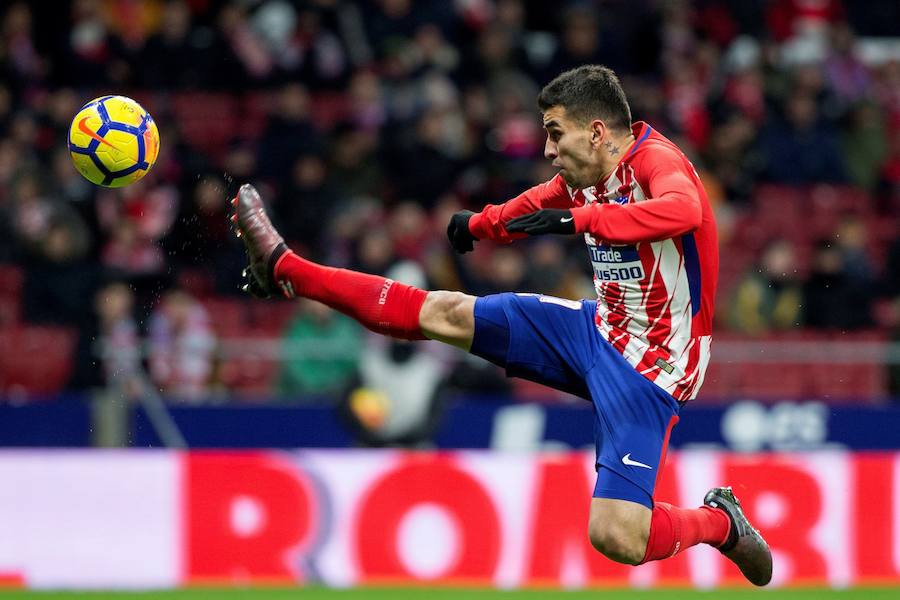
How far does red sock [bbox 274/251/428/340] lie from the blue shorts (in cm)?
29

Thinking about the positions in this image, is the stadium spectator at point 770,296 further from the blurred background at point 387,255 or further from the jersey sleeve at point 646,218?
the jersey sleeve at point 646,218

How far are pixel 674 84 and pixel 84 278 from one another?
6.37 meters

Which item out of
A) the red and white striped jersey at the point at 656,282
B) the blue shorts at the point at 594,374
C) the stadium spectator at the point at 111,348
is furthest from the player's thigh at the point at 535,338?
the stadium spectator at the point at 111,348

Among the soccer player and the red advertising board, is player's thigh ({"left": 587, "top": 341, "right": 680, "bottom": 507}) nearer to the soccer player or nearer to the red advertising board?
the soccer player

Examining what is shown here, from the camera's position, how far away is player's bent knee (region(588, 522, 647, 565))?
6.30 meters

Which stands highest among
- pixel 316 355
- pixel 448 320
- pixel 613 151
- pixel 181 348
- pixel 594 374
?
pixel 613 151

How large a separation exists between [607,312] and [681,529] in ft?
3.24

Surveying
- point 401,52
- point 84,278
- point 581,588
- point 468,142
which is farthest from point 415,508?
point 401,52

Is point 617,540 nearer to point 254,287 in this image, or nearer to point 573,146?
point 573,146

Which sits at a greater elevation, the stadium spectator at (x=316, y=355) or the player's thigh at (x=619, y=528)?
the player's thigh at (x=619, y=528)

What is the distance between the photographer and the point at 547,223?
5.88m


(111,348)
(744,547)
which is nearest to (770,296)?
(111,348)

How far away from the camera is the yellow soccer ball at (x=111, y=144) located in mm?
7012

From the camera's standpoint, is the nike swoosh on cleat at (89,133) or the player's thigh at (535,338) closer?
the player's thigh at (535,338)
